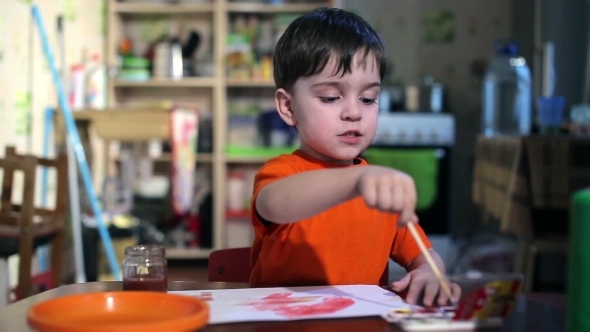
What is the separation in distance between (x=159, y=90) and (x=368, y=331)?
172 inches

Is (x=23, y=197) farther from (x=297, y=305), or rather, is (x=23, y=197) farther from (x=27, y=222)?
(x=297, y=305)

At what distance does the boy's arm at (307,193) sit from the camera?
2.74ft

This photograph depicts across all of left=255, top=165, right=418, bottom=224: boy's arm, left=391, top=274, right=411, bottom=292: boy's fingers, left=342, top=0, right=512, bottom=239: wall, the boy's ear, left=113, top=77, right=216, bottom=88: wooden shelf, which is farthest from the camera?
left=342, top=0, right=512, bottom=239: wall

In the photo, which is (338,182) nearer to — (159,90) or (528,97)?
(528,97)

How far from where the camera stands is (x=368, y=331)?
76cm

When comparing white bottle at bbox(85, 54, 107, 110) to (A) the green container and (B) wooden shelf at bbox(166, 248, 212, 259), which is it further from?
(A) the green container

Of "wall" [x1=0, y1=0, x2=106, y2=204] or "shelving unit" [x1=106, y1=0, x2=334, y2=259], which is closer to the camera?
"wall" [x1=0, y1=0, x2=106, y2=204]

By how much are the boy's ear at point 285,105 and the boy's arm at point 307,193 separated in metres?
0.28


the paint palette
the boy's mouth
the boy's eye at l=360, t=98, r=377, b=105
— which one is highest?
the boy's eye at l=360, t=98, r=377, b=105

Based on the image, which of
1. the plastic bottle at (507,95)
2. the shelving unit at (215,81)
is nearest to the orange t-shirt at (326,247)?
the plastic bottle at (507,95)

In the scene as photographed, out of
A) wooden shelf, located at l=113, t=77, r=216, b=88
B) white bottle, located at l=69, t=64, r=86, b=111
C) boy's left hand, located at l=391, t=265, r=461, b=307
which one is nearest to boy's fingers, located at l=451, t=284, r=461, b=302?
boy's left hand, located at l=391, t=265, r=461, b=307

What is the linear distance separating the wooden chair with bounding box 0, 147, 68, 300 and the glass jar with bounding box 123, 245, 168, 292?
172 centimetres

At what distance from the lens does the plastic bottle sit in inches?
155

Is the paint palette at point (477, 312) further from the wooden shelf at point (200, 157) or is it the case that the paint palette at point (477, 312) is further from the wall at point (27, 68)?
the wooden shelf at point (200, 157)
